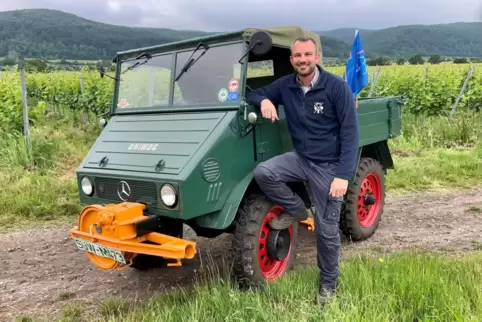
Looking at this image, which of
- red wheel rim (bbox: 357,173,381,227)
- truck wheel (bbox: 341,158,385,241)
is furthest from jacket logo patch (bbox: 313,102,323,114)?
red wheel rim (bbox: 357,173,381,227)

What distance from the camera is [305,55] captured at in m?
3.46

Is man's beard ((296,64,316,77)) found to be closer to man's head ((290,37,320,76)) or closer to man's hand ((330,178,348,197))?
man's head ((290,37,320,76))

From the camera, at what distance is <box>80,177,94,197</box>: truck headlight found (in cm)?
403

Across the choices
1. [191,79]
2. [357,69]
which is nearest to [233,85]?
[191,79]

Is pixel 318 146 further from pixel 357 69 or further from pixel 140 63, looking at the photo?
pixel 357 69

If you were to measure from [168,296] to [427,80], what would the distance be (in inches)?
434

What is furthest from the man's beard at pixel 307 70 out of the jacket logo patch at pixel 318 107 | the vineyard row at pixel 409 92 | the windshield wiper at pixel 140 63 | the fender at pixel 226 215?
the vineyard row at pixel 409 92

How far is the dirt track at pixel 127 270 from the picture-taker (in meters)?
4.12

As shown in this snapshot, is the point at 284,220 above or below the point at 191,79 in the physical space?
below

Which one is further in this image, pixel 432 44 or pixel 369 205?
pixel 432 44

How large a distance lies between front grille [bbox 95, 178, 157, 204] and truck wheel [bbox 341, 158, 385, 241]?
229cm

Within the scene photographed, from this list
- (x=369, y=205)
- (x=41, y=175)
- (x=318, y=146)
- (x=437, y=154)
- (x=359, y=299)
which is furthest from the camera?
(x=437, y=154)

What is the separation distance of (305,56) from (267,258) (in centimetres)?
174

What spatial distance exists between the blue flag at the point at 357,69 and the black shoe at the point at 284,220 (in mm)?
2749
